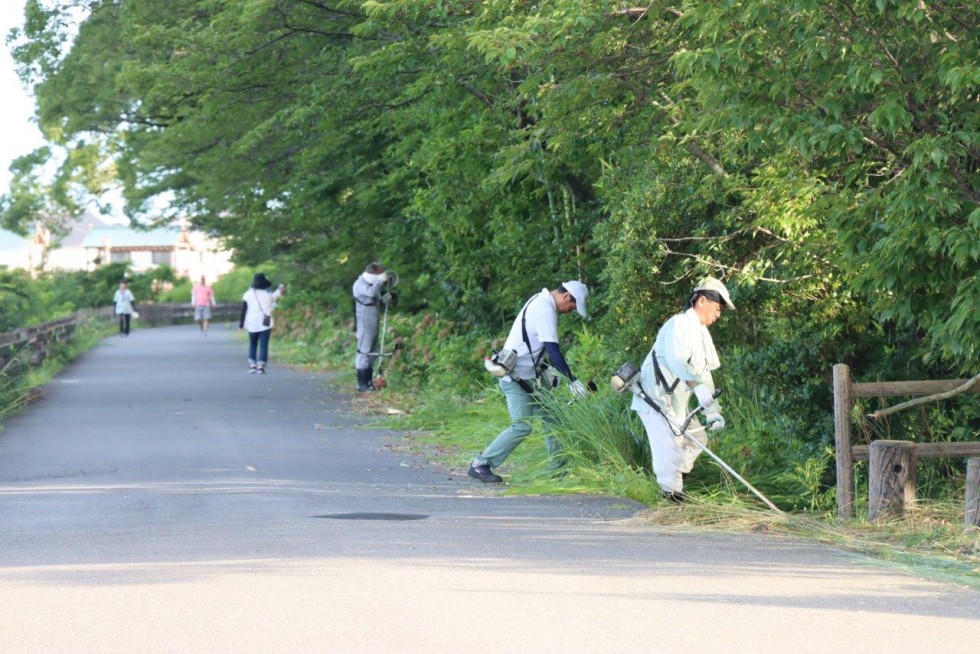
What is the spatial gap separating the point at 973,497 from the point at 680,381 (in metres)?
2.52

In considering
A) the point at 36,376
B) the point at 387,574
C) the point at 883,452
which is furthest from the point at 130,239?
the point at 387,574

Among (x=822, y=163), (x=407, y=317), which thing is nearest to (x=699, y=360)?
(x=822, y=163)

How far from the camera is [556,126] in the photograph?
12930 millimetres

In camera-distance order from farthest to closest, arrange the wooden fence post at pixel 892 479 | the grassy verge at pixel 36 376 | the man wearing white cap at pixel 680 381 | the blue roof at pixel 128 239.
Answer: the blue roof at pixel 128 239, the grassy verge at pixel 36 376, the man wearing white cap at pixel 680 381, the wooden fence post at pixel 892 479

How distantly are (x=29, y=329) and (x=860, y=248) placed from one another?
794 inches

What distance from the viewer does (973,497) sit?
9367 millimetres

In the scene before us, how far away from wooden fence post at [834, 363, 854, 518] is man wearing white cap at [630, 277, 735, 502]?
900 millimetres

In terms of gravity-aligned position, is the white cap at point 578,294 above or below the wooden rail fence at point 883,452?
above

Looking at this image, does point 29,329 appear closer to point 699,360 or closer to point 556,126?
point 556,126

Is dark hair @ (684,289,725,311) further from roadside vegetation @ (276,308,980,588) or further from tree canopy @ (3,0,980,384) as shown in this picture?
roadside vegetation @ (276,308,980,588)

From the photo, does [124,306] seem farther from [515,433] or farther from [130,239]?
[130,239]

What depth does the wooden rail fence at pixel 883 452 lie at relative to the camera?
10.1 meters

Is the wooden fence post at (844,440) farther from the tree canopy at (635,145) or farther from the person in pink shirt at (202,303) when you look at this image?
the person in pink shirt at (202,303)

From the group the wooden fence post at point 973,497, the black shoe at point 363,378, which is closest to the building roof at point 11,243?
the black shoe at point 363,378
